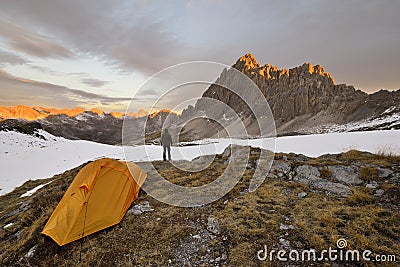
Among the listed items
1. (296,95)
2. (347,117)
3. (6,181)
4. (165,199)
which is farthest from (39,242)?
(296,95)

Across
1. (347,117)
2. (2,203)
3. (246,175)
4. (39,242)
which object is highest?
(347,117)

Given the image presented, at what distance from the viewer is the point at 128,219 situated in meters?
6.99

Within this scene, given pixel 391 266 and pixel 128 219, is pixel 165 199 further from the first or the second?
pixel 391 266

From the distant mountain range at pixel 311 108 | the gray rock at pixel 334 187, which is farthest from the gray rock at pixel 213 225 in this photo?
the distant mountain range at pixel 311 108

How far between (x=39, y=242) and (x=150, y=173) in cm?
641

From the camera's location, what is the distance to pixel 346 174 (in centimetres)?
894

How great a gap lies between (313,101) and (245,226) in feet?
515

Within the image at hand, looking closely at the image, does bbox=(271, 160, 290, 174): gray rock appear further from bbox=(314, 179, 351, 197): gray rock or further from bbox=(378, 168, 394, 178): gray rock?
bbox=(378, 168, 394, 178): gray rock

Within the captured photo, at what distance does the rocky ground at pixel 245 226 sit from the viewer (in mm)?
5172

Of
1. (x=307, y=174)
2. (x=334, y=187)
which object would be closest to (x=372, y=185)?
(x=334, y=187)

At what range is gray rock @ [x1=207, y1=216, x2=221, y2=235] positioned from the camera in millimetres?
6116

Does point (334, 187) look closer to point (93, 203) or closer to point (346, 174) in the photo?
point (346, 174)

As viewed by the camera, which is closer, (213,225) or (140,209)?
(213,225)

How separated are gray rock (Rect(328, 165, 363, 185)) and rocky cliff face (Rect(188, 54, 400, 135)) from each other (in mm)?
→ 52196
